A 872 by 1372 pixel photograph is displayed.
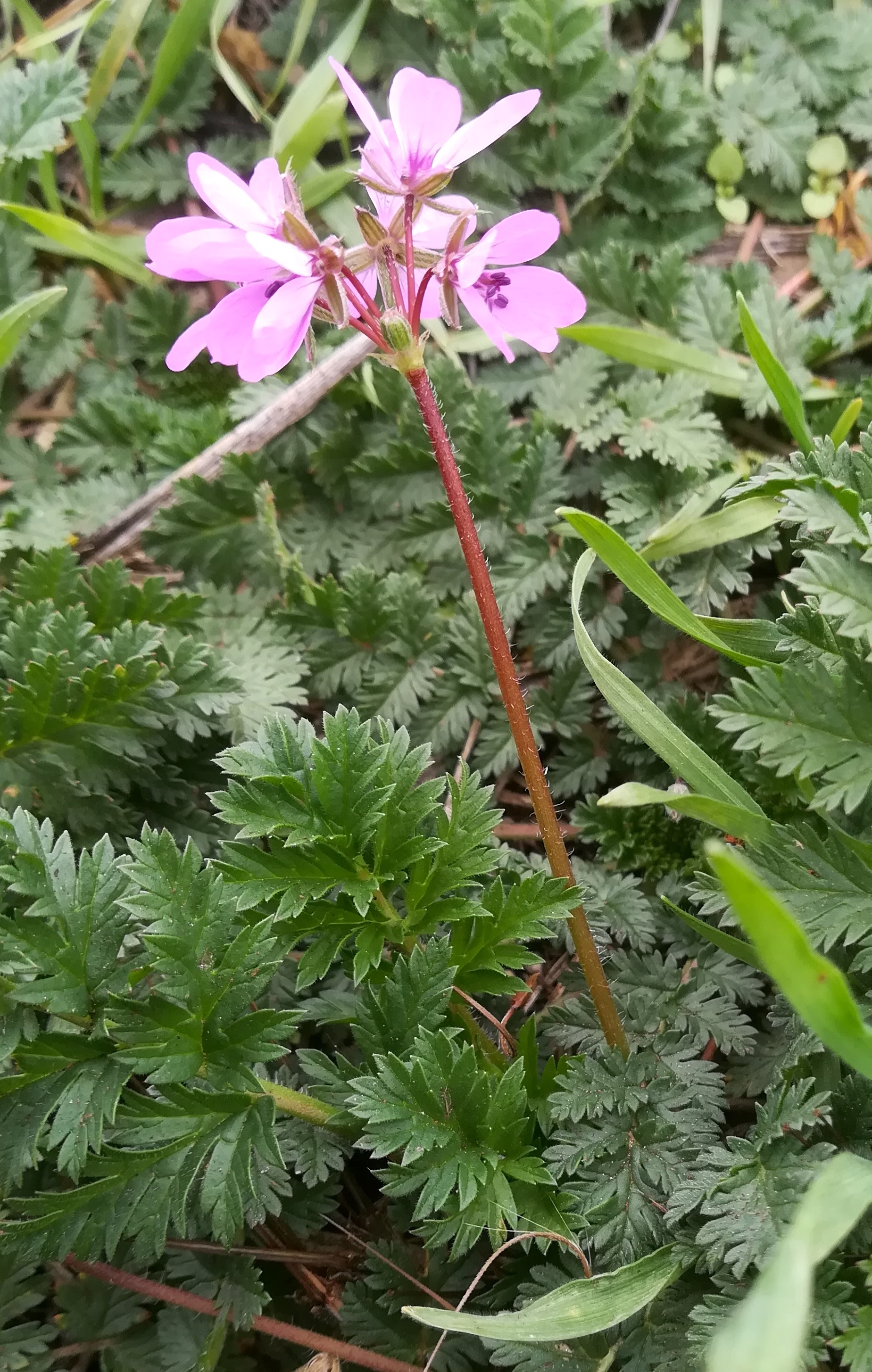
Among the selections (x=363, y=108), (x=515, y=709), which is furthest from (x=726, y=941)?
(x=363, y=108)

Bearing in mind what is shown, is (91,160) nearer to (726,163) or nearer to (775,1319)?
(726,163)

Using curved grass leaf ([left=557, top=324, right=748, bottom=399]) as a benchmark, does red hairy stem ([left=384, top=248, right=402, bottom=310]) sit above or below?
above

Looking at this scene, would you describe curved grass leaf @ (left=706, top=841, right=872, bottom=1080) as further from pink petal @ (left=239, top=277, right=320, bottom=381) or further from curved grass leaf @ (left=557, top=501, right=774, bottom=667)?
pink petal @ (left=239, top=277, right=320, bottom=381)

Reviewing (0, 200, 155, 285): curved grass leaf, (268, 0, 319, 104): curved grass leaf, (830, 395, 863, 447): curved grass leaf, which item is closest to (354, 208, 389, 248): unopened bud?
(830, 395, 863, 447): curved grass leaf

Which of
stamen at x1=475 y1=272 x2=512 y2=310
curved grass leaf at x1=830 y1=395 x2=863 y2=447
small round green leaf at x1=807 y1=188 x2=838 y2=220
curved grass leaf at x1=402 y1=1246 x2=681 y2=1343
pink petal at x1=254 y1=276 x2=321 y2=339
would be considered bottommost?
curved grass leaf at x1=402 y1=1246 x2=681 y2=1343

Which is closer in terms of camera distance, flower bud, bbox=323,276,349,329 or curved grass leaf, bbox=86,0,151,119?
flower bud, bbox=323,276,349,329

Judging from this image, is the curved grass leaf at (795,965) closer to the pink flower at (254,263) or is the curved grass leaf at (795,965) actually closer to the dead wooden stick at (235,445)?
the pink flower at (254,263)

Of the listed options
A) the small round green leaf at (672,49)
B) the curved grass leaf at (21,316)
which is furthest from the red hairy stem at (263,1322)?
the small round green leaf at (672,49)
